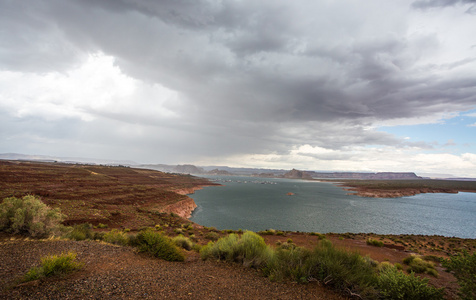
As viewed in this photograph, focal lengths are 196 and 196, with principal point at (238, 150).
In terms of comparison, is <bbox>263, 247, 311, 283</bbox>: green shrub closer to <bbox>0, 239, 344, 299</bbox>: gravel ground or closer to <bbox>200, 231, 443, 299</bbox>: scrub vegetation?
<bbox>200, 231, 443, 299</bbox>: scrub vegetation

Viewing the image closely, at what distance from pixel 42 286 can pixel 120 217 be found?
24261 millimetres

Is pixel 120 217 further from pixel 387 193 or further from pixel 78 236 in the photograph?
pixel 387 193

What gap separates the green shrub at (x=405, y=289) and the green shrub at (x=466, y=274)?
0.55 meters

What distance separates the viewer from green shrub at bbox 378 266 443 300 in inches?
224

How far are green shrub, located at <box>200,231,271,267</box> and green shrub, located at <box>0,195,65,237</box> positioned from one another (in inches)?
336

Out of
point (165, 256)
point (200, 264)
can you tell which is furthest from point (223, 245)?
point (165, 256)

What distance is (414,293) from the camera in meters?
5.63

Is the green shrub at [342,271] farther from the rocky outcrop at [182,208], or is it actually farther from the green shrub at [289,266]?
the rocky outcrop at [182,208]

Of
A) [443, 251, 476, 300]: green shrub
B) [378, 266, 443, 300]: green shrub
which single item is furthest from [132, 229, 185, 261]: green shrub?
[443, 251, 476, 300]: green shrub

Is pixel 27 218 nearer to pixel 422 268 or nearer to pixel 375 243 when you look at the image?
pixel 422 268

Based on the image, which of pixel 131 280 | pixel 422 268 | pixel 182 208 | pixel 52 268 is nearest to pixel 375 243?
pixel 422 268

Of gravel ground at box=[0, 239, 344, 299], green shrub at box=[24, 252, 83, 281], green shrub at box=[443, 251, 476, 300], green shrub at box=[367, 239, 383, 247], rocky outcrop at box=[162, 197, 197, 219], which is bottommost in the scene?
rocky outcrop at box=[162, 197, 197, 219]

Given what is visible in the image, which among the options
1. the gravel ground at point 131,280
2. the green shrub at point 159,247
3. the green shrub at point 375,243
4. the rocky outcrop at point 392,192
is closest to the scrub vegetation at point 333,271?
the gravel ground at point 131,280

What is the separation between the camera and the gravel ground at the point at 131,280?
4969 millimetres
